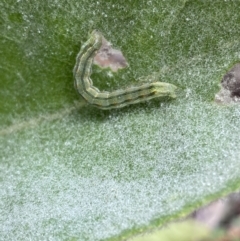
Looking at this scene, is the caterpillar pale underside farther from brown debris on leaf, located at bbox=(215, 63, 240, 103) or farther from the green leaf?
brown debris on leaf, located at bbox=(215, 63, 240, 103)

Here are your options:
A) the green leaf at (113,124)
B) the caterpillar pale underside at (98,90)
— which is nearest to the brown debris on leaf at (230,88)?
the green leaf at (113,124)

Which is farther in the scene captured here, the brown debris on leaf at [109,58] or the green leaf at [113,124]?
the brown debris on leaf at [109,58]

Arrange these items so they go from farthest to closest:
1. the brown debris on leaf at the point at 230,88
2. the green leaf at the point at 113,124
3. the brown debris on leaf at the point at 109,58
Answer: the brown debris on leaf at the point at 109,58, the brown debris on leaf at the point at 230,88, the green leaf at the point at 113,124

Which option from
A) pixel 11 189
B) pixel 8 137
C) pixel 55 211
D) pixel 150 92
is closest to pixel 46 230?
pixel 55 211

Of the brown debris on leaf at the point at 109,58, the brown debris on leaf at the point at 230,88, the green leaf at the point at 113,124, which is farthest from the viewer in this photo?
the brown debris on leaf at the point at 109,58

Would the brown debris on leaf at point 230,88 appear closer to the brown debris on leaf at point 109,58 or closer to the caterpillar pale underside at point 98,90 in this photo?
the caterpillar pale underside at point 98,90

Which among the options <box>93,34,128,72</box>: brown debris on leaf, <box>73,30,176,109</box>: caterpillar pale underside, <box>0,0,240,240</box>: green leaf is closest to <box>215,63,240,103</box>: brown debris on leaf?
<box>0,0,240,240</box>: green leaf
